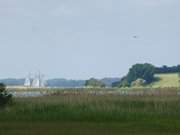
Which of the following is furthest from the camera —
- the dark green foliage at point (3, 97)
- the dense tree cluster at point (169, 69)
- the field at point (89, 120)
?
the dense tree cluster at point (169, 69)

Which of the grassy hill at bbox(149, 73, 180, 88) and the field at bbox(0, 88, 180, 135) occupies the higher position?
the grassy hill at bbox(149, 73, 180, 88)

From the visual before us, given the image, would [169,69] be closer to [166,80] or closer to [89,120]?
[166,80]

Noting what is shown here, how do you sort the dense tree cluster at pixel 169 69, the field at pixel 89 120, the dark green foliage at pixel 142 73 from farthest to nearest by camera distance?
the dense tree cluster at pixel 169 69
the dark green foliage at pixel 142 73
the field at pixel 89 120

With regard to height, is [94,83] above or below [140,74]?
below

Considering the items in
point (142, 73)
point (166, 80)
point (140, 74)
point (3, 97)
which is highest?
point (142, 73)

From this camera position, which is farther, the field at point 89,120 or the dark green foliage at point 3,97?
the dark green foliage at point 3,97

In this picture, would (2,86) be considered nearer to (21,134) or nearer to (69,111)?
(69,111)

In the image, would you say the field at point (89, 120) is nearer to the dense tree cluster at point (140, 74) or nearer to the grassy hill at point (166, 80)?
the grassy hill at point (166, 80)

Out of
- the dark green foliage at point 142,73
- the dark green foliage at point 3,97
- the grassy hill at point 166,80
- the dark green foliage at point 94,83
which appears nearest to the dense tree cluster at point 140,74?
the dark green foliage at point 142,73

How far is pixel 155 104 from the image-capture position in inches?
1609

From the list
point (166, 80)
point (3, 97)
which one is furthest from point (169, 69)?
point (3, 97)

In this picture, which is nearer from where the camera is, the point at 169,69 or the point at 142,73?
the point at 142,73

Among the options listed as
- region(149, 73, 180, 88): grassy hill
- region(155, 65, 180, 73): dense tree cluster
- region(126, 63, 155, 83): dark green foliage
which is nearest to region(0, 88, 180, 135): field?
region(149, 73, 180, 88): grassy hill

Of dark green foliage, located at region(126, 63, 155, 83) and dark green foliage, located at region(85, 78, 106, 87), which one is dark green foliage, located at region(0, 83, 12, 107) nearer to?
dark green foliage, located at region(126, 63, 155, 83)
